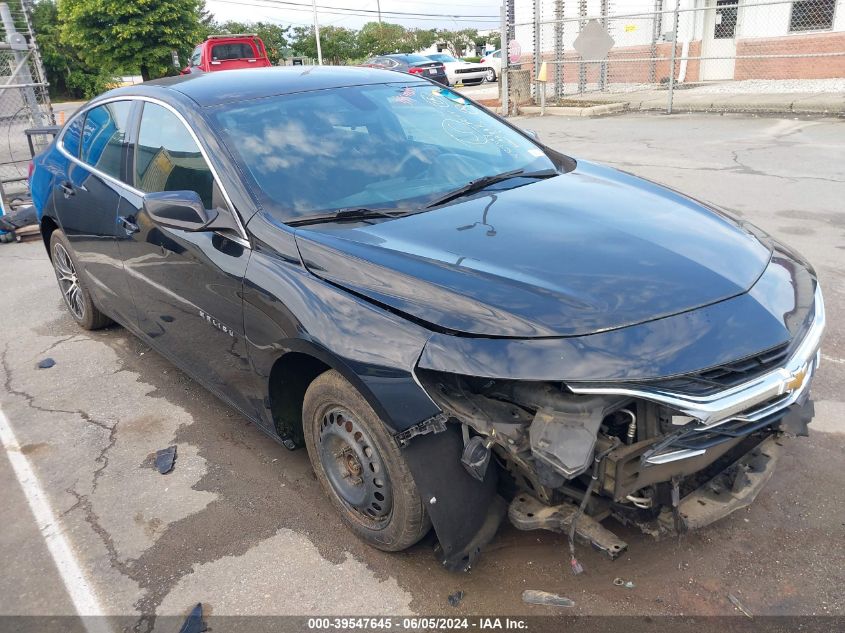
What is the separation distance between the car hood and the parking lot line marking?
1562 millimetres

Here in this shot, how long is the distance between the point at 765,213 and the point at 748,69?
48.3 feet

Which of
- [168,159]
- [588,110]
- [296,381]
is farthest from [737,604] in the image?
[588,110]

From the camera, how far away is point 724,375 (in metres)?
2.21

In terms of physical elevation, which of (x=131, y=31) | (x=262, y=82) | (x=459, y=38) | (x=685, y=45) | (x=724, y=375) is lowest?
(x=459, y=38)

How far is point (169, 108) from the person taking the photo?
3.60 meters

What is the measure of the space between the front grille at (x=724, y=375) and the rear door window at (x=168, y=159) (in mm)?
2097

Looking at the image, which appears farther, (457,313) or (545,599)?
(545,599)

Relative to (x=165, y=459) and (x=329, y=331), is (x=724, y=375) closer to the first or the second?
(x=329, y=331)

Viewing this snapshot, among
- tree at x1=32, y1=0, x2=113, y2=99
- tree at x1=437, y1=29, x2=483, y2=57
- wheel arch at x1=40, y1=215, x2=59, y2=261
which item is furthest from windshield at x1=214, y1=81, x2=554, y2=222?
tree at x1=437, y1=29, x2=483, y2=57

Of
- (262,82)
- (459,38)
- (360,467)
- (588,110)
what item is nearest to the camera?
(360,467)

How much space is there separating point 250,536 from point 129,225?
1909 mm

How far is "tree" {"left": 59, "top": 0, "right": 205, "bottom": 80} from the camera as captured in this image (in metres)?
29.1

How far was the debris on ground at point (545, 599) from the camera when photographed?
99.6 inches

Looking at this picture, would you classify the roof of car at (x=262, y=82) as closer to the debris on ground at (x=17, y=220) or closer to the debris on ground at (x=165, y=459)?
the debris on ground at (x=165, y=459)
